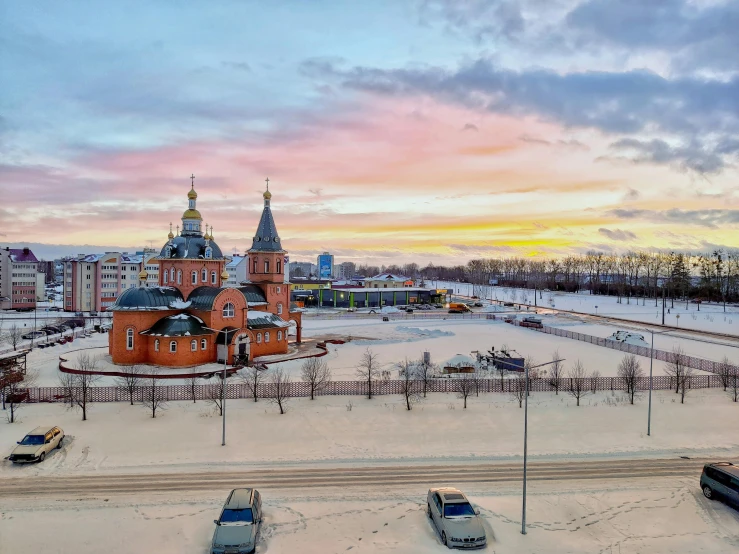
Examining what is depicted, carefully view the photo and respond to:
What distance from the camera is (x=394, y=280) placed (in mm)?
114875

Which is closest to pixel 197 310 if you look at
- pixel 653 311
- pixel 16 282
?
pixel 16 282

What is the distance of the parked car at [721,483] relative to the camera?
54.7ft

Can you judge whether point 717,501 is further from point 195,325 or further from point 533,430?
point 195,325

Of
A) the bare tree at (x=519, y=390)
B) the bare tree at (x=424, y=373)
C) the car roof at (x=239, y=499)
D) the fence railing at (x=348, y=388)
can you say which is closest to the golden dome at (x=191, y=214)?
the fence railing at (x=348, y=388)

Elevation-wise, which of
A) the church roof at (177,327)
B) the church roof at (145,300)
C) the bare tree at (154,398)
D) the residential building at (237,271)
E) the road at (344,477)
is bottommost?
the road at (344,477)

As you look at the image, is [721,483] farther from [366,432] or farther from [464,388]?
[366,432]

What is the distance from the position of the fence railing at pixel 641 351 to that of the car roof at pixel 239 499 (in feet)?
117

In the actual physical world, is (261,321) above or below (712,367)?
above

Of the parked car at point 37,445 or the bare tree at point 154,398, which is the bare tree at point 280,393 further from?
Answer: the parked car at point 37,445

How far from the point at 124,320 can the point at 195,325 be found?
5565 millimetres

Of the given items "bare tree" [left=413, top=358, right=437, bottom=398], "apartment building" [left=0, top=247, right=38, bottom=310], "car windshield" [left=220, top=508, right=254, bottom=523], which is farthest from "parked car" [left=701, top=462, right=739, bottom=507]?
"apartment building" [left=0, top=247, right=38, bottom=310]

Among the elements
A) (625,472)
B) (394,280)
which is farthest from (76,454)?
(394,280)

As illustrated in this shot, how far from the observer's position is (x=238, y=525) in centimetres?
1390

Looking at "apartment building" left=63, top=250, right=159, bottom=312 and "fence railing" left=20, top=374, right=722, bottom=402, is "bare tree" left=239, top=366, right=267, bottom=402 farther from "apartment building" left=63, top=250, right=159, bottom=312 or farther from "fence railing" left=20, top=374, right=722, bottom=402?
"apartment building" left=63, top=250, right=159, bottom=312
